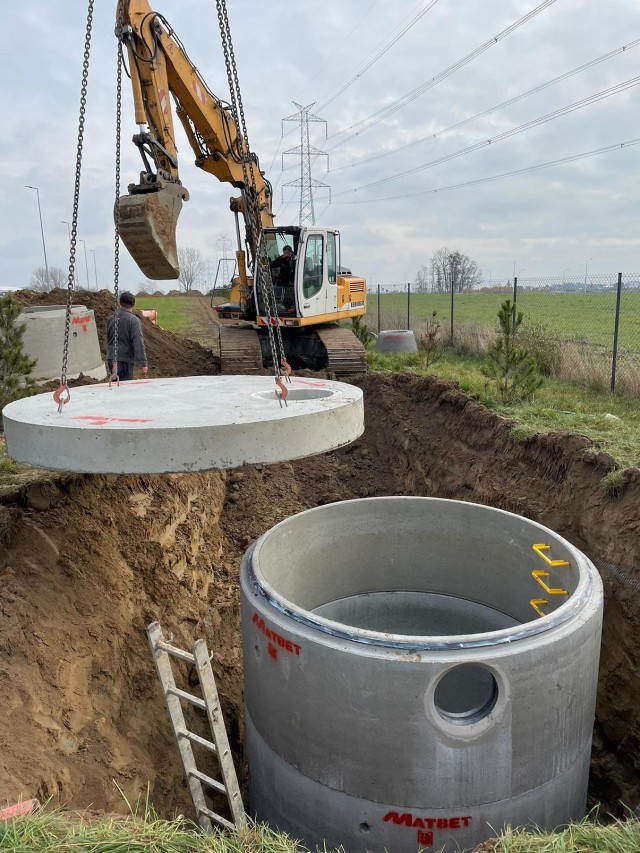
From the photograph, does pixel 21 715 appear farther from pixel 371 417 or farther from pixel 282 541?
pixel 371 417

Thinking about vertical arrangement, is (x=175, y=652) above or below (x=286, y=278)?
below

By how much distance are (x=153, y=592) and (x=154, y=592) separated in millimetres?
11

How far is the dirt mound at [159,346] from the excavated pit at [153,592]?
6.01 m

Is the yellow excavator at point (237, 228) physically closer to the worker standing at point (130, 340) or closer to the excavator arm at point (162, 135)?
the excavator arm at point (162, 135)

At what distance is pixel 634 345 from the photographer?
16328mm

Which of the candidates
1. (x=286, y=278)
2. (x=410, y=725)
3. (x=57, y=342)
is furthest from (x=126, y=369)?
(x=410, y=725)

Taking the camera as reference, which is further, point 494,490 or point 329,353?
point 329,353

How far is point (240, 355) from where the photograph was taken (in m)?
11.4

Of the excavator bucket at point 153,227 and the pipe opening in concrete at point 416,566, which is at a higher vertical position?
the excavator bucket at point 153,227

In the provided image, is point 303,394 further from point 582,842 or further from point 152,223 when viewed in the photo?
point 582,842

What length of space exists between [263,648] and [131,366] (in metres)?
5.40

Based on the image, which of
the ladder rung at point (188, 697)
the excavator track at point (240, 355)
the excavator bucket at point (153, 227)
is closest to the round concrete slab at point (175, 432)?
the ladder rung at point (188, 697)

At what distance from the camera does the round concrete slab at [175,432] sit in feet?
11.9

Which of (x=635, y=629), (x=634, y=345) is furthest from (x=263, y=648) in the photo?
(x=634, y=345)
